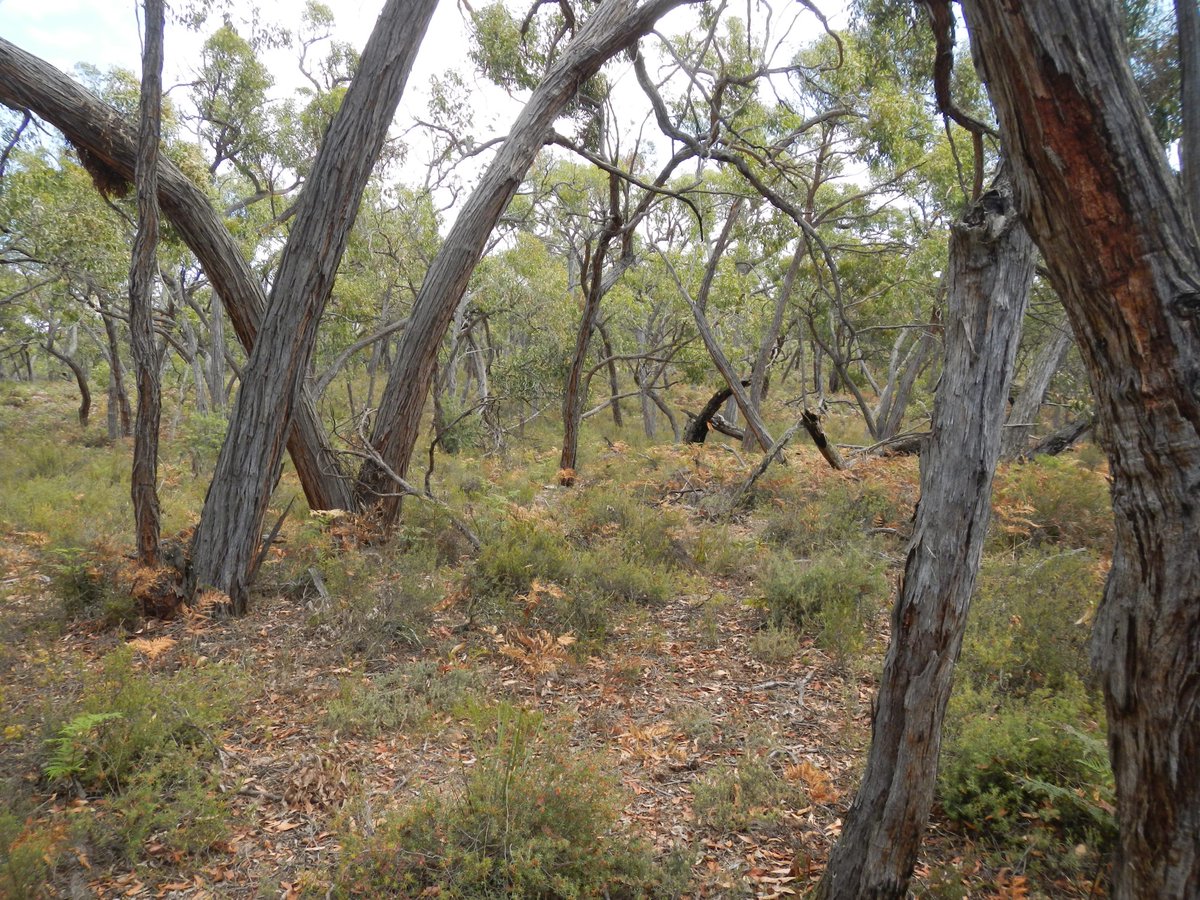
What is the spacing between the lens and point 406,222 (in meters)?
15.5

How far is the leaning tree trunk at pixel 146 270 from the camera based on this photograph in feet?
17.0

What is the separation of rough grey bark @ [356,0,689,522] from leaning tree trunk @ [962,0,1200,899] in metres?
5.63

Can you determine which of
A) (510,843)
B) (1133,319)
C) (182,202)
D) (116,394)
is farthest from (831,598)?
(116,394)

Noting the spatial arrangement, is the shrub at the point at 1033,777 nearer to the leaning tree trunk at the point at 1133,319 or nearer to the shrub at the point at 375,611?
the leaning tree trunk at the point at 1133,319

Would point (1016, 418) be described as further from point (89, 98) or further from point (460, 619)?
point (89, 98)

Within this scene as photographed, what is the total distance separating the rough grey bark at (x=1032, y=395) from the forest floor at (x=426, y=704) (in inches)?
148

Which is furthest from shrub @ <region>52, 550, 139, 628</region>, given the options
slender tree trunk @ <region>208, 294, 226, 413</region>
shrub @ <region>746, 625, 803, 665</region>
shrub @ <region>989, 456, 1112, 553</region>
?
slender tree trunk @ <region>208, 294, 226, 413</region>

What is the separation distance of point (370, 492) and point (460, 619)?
2087mm

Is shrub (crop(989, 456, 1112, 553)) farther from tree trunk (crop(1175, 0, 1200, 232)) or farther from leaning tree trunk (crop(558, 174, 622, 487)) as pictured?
leaning tree trunk (crop(558, 174, 622, 487))

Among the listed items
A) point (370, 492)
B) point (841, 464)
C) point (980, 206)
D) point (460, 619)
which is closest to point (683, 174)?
point (841, 464)

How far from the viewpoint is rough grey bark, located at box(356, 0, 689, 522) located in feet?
22.3

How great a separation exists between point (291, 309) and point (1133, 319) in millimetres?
5541

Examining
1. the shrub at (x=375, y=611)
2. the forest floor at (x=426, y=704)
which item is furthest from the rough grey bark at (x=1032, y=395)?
→ the shrub at (x=375, y=611)

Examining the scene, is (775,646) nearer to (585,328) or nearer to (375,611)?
(375,611)
